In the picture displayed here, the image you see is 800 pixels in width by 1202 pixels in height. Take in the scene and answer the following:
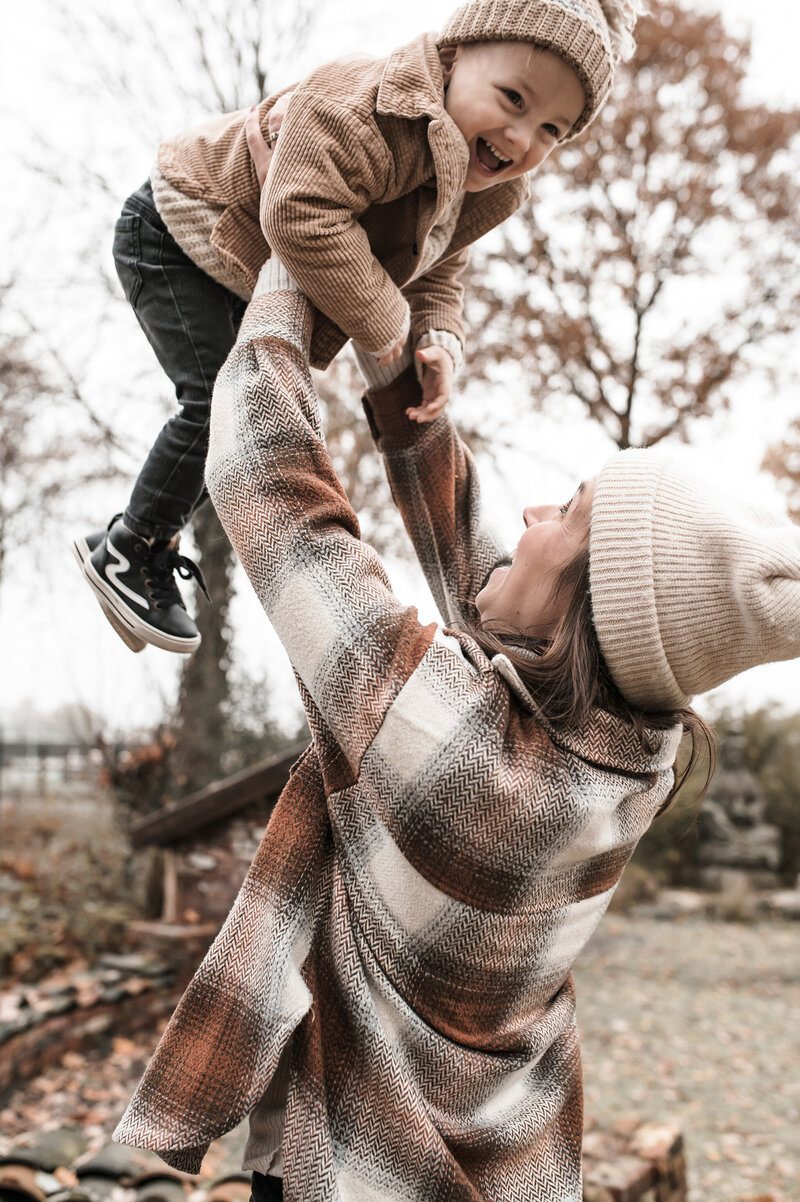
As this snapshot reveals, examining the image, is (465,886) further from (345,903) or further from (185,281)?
(185,281)

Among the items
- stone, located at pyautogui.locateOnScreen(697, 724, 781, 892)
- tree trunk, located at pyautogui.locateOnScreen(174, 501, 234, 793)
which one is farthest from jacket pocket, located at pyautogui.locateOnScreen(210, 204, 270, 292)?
stone, located at pyautogui.locateOnScreen(697, 724, 781, 892)

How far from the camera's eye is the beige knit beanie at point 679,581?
1.38 m

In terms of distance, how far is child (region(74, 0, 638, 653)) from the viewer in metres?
1.52

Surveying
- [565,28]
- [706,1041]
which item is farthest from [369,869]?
[706,1041]

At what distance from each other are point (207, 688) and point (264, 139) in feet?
22.4

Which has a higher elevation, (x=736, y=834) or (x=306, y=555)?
(x=306, y=555)

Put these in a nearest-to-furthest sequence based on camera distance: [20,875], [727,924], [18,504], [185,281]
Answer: [185,281] → [20,875] → [727,924] → [18,504]

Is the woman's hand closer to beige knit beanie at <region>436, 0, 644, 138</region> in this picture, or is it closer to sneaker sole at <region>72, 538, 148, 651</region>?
beige knit beanie at <region>436, 0, 644, 138</region>

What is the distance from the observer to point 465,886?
54.1 inches

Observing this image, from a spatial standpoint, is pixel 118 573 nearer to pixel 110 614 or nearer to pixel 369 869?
pixel 110 614

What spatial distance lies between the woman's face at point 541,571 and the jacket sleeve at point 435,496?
0.65 feet

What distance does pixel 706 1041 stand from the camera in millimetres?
7184

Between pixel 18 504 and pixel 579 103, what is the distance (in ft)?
36.8

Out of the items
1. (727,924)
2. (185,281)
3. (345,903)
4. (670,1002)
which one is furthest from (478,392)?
(345,903)
